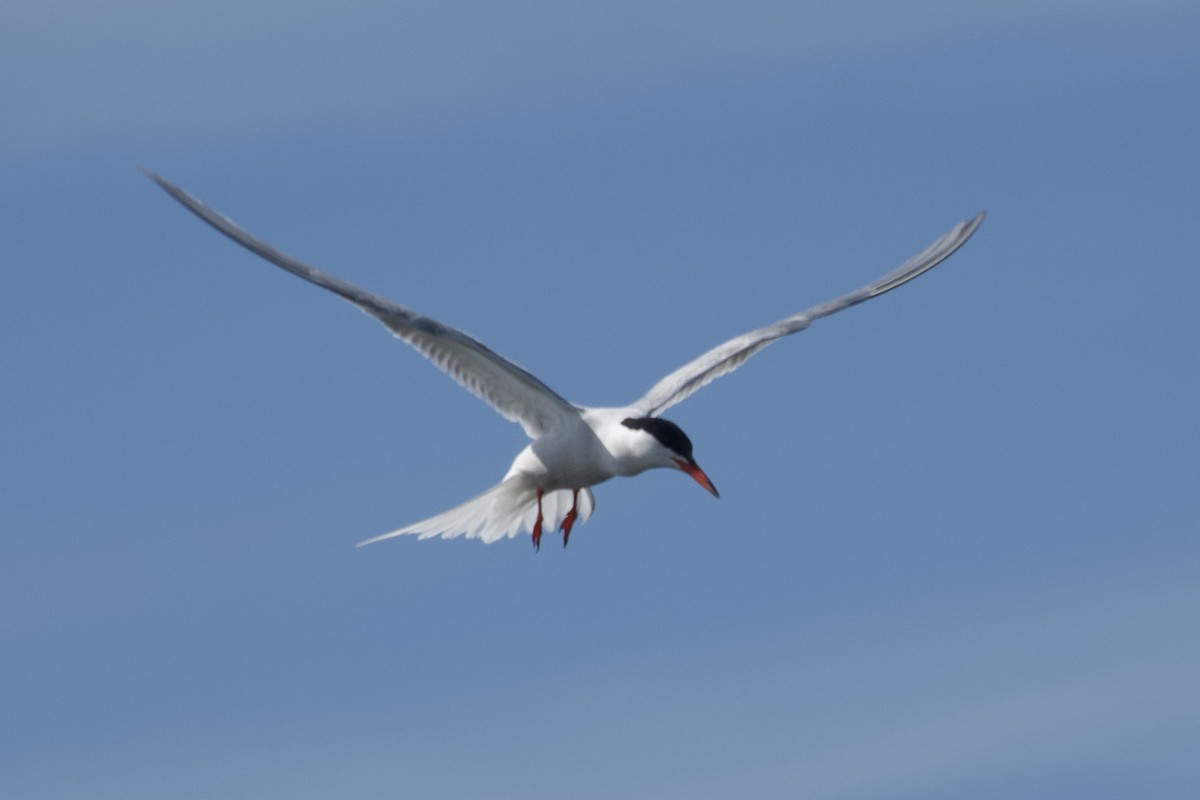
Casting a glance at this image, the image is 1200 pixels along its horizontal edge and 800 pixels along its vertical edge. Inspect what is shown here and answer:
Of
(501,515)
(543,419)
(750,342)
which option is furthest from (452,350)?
(750,342)

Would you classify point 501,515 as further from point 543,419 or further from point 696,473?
point 696,473

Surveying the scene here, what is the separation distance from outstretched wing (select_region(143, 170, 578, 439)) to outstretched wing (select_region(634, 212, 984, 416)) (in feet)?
3.61

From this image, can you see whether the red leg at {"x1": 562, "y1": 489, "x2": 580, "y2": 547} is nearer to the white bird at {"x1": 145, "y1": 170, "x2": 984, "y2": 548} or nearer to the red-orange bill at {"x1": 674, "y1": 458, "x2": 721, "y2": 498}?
the white bird at {"x1": 145, "y1": 170, "x2": 984, "y2": 548}

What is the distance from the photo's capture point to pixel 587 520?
14.8m

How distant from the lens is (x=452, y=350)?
44.9 feet

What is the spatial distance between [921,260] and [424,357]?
4477 mm

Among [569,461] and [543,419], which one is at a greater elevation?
[543,419]

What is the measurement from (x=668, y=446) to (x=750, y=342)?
2.23 m

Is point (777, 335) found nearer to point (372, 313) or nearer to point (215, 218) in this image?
point (372, 313)

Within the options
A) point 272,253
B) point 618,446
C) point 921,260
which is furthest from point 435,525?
point 921,260

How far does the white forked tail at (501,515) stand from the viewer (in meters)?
14.6

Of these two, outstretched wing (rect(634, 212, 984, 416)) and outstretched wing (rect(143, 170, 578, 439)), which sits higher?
outstretched wing (rect(634, 212, 984, 416))

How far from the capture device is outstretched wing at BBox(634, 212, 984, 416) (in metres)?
15.0

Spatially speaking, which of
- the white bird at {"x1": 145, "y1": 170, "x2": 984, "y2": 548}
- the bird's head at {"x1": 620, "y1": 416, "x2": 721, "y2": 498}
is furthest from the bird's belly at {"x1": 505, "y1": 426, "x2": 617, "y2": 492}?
the bird's head at {"x1": 620, "y1": 416, "x2": 721, "y2": 498}
